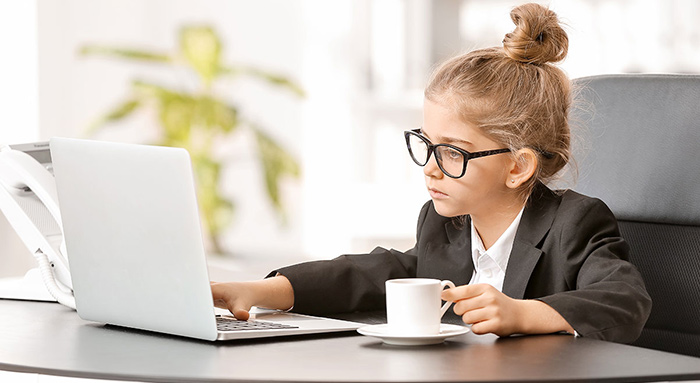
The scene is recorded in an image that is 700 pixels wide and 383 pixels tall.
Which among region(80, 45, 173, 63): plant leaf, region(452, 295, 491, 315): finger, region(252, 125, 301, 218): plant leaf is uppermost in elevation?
region(80, 45, 173, 63): plant leaf

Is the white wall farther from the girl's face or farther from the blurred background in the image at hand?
the girl's face

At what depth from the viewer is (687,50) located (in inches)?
156

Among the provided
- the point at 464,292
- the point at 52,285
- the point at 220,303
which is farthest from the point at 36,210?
the point at 464,292

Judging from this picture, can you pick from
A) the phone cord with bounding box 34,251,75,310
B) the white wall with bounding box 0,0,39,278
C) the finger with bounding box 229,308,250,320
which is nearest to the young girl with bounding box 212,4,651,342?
the finger with bounding box 229,308,250,320

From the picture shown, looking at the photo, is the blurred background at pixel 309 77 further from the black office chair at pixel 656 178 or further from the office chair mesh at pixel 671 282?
the office chair mesh at pixel 671 282

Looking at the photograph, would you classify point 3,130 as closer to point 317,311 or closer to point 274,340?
point 317,311

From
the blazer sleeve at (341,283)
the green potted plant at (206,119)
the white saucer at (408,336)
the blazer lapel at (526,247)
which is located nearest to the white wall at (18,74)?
the green potted plant at (206,119)

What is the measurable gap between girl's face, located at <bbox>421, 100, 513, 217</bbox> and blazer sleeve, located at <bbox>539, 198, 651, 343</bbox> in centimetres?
15

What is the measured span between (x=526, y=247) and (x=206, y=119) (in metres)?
3.21

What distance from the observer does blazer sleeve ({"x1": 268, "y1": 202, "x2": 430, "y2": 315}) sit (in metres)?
1.37

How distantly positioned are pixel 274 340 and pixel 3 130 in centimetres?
191

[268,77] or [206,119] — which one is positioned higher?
[268,77]

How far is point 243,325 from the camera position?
1125 millimetres

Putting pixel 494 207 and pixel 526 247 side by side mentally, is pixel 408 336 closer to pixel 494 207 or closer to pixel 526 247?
pixel 526 247
